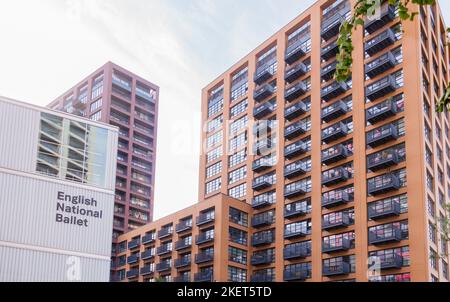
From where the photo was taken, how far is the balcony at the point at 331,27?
84.2 metres

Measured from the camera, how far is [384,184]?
72125mm

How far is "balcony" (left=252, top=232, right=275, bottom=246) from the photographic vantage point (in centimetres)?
8700

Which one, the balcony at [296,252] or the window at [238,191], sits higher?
the window at [238,191]

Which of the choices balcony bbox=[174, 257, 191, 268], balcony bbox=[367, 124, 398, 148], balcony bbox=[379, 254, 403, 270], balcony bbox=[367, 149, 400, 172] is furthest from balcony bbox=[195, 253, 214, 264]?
balcony bbox=[367, 124, 398, 148]

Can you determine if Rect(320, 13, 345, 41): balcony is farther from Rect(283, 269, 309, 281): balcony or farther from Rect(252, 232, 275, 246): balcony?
Rect(283, 269, 309, 281): balcony

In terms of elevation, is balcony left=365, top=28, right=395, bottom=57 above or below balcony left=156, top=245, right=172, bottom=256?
above

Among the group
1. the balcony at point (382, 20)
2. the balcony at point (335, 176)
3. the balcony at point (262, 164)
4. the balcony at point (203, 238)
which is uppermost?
the balcony at point (382, 20)

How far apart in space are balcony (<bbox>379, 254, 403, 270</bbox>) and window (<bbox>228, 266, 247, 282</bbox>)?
23.0 meters

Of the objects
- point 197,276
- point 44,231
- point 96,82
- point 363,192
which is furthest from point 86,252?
point 96,82

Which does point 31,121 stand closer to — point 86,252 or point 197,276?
point 86,252

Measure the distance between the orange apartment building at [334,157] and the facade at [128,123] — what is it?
30679mm

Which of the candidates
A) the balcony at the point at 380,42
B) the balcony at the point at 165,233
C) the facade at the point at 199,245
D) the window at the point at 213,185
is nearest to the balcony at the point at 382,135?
the balcony at the point at 380,42

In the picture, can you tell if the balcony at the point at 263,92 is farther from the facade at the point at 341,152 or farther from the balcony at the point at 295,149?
the balcony at the point at 295,149

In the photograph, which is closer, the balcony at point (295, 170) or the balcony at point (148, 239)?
the balcony at point (295, 170)
